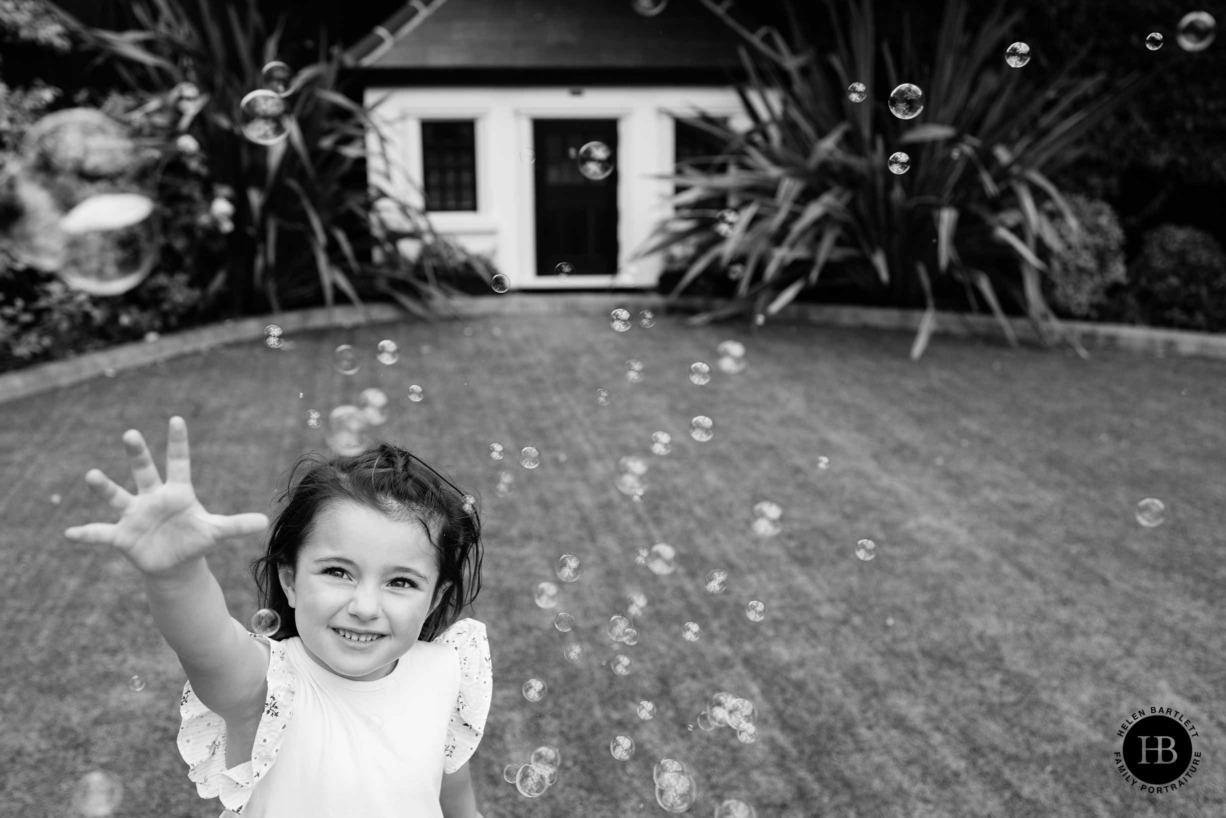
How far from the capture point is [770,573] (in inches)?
155

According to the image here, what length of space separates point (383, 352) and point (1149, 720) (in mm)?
2495

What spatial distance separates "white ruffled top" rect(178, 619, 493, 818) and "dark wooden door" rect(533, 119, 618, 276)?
431 inches

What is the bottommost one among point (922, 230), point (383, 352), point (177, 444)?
point (922, 230)

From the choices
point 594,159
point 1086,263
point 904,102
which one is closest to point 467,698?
point 904,102

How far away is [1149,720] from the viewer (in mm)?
2965

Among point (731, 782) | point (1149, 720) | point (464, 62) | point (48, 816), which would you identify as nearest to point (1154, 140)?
point (464, 62)

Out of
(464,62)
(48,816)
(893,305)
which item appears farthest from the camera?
(464,62)

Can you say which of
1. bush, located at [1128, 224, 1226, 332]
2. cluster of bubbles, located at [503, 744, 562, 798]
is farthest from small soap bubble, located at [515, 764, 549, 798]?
bush, located at [1128, 224, 1226, 332]

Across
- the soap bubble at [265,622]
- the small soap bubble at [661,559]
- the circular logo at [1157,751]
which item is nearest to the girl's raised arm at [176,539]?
the soap bubble at [265,622]

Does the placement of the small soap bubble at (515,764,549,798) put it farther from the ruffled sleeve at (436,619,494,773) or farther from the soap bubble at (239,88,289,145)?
the soap bubble at (239,88,289,145)

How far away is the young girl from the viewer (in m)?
1.51

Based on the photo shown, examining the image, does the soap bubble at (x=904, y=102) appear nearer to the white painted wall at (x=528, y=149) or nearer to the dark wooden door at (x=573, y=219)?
the white painted wall at (x=528, y=149)

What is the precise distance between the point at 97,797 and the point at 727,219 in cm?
720

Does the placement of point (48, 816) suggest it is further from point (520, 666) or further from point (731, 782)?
point (731, 782)
